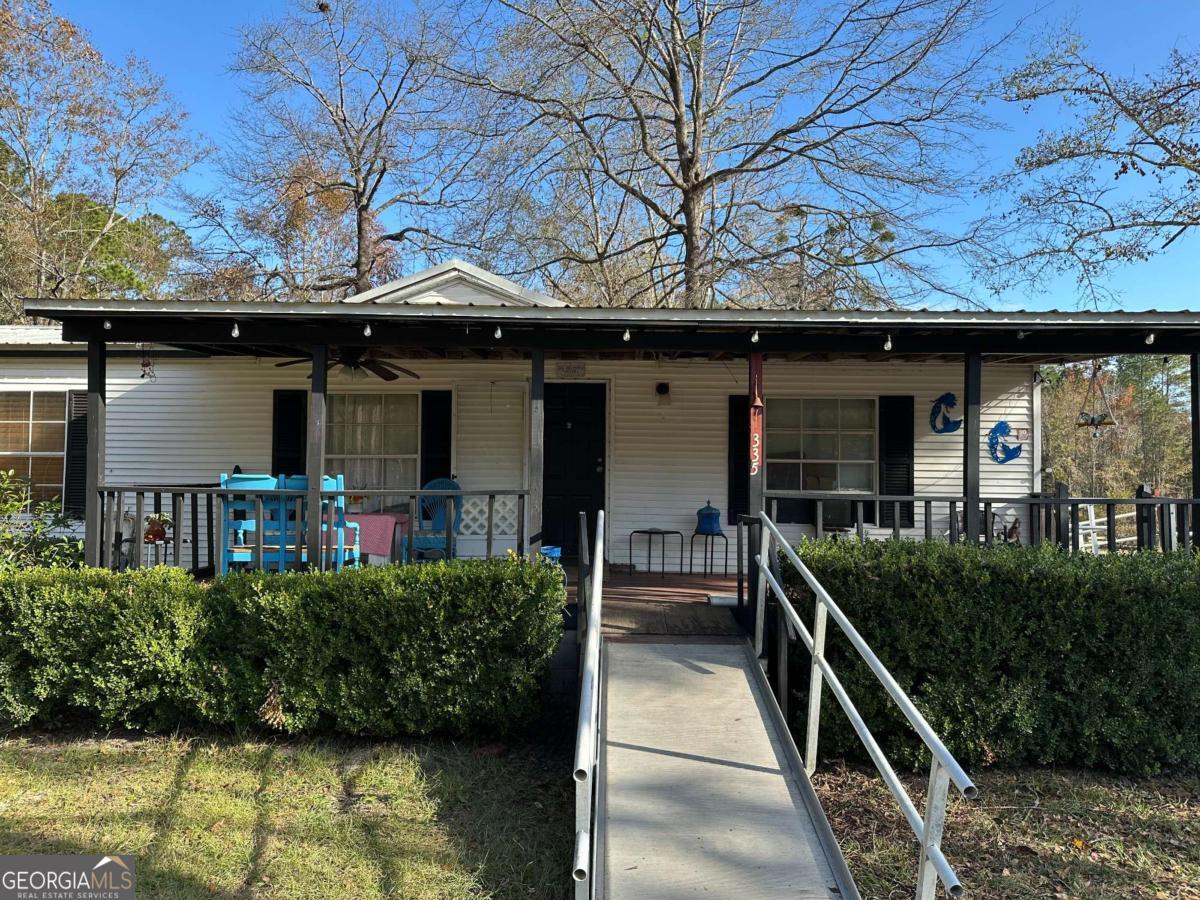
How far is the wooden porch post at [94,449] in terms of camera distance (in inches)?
234

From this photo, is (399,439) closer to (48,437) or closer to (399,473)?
(399,473)

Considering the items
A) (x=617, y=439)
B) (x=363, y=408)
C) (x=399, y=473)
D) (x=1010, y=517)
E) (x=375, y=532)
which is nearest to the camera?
(x=375, y=532)

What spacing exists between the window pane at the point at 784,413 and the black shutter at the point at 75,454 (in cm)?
819

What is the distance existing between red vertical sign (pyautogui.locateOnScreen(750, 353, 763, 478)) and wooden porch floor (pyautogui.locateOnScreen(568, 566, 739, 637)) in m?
1.20

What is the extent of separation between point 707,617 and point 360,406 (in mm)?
5138

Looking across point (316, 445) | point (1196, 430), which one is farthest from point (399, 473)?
point (1196, 430)

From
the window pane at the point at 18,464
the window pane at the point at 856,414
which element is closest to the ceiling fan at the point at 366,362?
the window pane at the point at 18,464

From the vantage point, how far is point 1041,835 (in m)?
4.20

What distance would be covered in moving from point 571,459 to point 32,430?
660 centimetres

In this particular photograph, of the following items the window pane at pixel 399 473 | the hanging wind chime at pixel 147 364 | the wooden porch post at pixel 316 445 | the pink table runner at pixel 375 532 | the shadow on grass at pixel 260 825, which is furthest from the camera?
the window pane at pixel 399 473

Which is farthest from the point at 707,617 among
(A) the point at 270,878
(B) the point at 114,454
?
(B) the point at 114,454

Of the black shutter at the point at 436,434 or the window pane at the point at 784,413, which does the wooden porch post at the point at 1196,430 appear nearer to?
the window pane at the point at 784,413

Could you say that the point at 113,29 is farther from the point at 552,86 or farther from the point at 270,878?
the point at 270,878

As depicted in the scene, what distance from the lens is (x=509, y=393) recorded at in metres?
8.84
